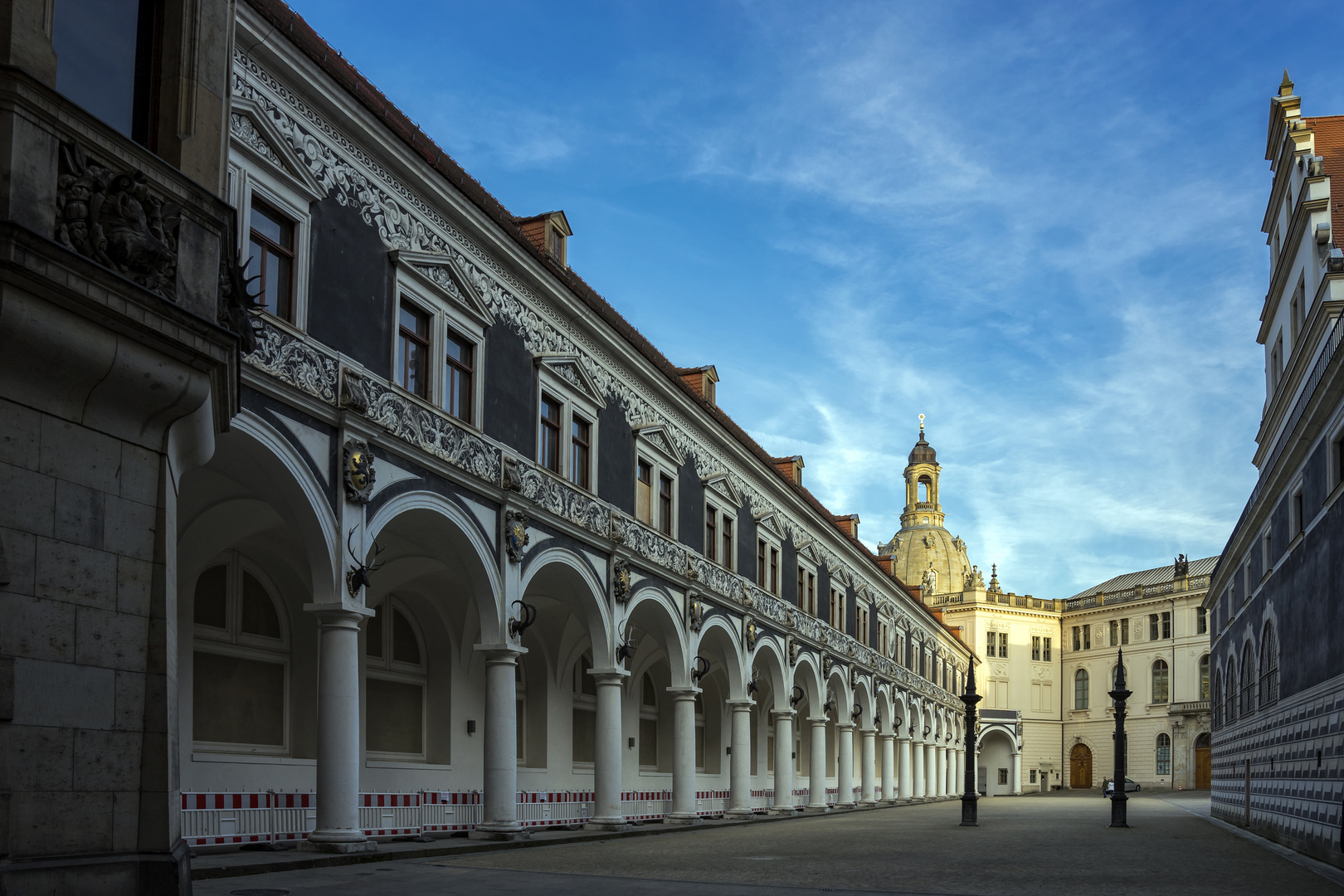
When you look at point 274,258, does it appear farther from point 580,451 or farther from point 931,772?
point 931,772

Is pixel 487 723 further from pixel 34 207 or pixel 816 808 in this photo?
pixel 816 808

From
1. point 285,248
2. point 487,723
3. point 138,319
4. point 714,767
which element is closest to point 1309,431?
point 487,723

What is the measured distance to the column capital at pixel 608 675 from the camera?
A: 910 inches

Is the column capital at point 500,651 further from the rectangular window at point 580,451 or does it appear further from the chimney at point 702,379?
the chimney at point 702,379

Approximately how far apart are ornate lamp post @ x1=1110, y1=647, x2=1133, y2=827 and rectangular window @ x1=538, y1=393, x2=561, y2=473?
48.2ft

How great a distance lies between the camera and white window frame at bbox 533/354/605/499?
2134 cm

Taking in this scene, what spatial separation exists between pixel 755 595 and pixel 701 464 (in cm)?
459

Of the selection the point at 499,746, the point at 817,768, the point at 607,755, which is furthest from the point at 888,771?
the point at 499,746

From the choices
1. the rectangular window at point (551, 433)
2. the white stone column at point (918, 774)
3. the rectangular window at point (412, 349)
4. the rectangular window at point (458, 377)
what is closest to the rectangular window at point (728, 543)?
the rectangular window at point (551, 433)

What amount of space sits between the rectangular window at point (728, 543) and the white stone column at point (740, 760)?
11.2 feet

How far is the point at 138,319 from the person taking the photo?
718 centimetres

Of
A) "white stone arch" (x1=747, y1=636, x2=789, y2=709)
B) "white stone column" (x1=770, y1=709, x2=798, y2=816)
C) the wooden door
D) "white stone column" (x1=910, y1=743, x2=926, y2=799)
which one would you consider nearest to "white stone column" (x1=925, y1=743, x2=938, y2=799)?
"white stone column" (x1=910, y1=743, x2=926, y2=799)

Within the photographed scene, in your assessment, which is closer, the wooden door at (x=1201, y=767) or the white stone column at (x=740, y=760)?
the white stone column at (x=740, y=760)

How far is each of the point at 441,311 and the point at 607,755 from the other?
30.4 feet
